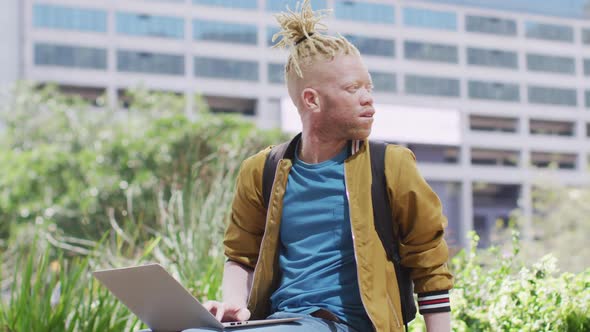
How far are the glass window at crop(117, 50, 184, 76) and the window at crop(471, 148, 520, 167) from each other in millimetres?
20894

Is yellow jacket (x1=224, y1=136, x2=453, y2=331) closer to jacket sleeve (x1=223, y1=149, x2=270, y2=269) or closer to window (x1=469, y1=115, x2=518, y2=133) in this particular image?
jacket sleeve (x1=223, y1=149, x2=270, y2=269)

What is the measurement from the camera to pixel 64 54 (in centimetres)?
4741

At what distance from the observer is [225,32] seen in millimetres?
51375

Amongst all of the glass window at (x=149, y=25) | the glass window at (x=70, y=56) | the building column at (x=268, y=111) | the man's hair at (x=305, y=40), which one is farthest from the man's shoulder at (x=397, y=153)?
the building column at (x=268, y=111)

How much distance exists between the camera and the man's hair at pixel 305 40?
207 centimetres

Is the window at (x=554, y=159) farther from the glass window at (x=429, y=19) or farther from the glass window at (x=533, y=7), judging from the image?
the glass window at (x=429, y=19)

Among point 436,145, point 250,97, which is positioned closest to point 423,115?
point 436,145

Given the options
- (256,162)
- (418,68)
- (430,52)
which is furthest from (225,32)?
(256,162)

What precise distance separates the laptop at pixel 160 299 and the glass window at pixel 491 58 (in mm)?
57500

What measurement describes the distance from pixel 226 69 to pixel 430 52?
14.0 metres

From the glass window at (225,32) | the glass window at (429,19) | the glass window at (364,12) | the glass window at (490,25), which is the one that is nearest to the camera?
the glass window at (225,32)

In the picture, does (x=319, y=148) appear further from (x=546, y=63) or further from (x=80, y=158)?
(x=546, y=63)

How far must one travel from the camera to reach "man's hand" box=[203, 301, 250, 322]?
1956 mm

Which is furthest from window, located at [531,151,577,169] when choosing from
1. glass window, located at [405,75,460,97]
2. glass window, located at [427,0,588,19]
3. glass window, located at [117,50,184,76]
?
glass window, located at [117,50,184,76]
